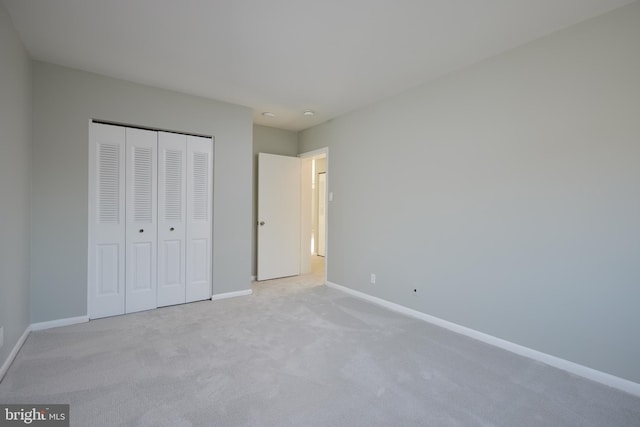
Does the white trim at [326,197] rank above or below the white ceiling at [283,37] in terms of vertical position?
below

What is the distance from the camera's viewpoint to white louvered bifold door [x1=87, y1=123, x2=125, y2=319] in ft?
10.6

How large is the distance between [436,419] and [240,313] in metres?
2.33

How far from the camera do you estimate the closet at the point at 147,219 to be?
10.7 ft

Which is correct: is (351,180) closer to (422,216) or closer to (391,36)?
(422,216)

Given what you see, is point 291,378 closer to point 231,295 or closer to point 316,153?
point 231,295

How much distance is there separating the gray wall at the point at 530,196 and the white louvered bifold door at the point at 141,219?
2782 mm

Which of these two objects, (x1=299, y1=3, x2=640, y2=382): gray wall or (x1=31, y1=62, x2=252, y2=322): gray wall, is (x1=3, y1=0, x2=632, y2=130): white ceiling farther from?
(x1=299, y1=3, x2=640, y2=382): gray wall

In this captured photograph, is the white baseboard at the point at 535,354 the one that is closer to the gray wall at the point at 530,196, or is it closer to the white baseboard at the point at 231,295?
the gray wall at the point at 530,196

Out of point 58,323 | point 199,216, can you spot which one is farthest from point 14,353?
point 199,216

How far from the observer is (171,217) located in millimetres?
3688

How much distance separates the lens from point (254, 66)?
2.98 m

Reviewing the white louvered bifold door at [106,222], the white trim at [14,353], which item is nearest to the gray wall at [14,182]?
the white trim at [14,353]

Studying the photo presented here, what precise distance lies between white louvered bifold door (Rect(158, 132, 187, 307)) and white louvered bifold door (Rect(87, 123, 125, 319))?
38cm

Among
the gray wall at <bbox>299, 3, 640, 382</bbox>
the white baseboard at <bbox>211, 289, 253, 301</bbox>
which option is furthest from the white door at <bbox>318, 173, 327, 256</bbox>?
the gray wall at <bbox>299, 3, 640, 382</bbox>
